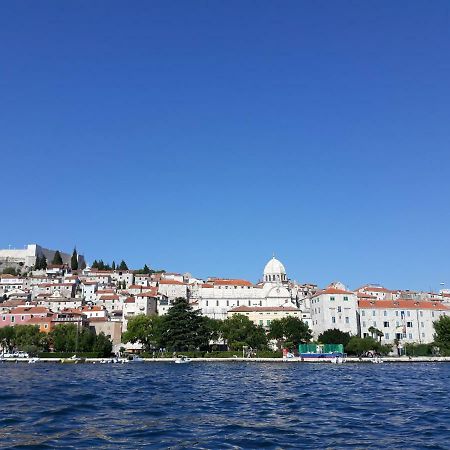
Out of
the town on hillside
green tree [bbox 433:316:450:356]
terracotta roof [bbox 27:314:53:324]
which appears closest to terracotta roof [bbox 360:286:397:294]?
the town on hillside

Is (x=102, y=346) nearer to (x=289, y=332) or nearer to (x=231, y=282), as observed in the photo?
(x=289, y=332)

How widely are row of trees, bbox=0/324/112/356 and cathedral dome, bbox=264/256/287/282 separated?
4251 centimetres

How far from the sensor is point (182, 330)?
254ft

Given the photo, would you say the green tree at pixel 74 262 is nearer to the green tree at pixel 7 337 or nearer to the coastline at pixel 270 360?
the green tree at pixel 7 337

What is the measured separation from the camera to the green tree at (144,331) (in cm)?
8394

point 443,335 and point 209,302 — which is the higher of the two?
point 209,302

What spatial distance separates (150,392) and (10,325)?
72.3 metres

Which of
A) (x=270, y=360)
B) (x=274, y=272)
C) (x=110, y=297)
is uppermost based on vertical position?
(x=274, y=272)

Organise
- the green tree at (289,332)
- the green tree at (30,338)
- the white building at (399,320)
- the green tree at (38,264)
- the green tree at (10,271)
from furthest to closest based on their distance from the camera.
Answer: the green tree at (38,264)
the green tree at (10,271)
the white building at (399,320)
the green tree at (289,332)
the green tree at (30,338)

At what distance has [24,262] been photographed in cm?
15988

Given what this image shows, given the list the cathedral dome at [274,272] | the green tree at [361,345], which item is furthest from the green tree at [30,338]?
the cathedral dome at [274,272]

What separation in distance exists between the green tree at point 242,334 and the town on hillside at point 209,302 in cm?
357

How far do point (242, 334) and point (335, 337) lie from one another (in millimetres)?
14099

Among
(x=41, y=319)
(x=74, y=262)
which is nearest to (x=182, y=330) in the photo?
(x=41, y=319)
